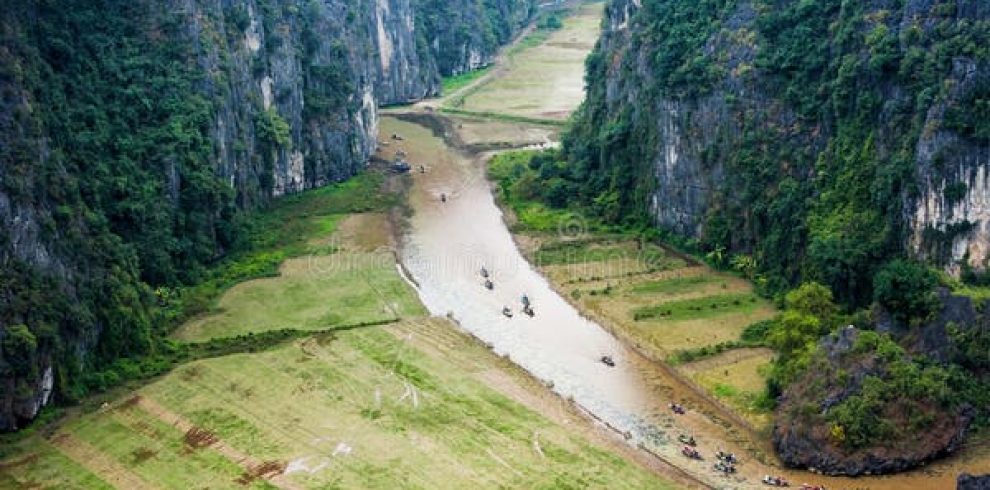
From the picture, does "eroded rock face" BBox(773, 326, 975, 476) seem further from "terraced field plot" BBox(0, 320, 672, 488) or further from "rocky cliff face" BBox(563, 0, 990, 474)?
"terraced field plot" BBox(0, 320, 672, 488)

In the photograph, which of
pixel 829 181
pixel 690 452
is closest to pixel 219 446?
pixel 690 452

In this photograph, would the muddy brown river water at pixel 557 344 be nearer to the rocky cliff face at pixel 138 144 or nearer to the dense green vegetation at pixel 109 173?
the rocky cliff face at pixel 138 144

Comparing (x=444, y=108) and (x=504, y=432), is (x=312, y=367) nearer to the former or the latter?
(x=504, y=432)

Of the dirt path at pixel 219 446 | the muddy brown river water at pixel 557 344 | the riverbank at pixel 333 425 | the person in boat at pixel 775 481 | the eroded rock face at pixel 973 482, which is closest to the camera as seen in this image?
the eroded rock face at pixel 973 482

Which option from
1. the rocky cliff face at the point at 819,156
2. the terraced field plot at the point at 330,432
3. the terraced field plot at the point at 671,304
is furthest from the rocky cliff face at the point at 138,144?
the rocky cliff face at the point at 819,156

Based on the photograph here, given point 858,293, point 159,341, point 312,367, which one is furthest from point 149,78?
point 858,293

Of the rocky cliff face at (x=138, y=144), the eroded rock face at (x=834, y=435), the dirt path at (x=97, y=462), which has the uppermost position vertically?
the rocky cliff face at (x=138, y=144)
